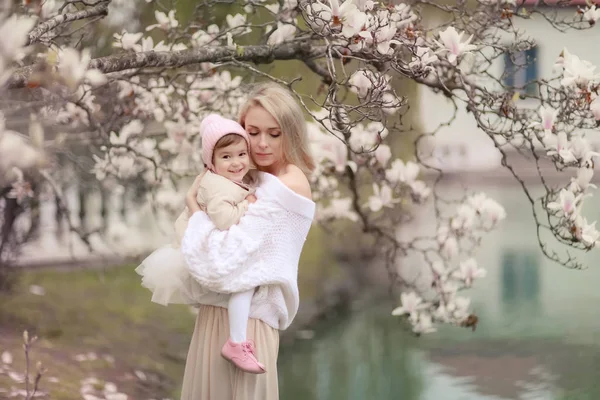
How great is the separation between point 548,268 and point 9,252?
3761 millimetres

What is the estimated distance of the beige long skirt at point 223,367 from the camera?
212 cm

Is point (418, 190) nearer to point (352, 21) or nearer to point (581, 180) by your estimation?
point (581, 180)

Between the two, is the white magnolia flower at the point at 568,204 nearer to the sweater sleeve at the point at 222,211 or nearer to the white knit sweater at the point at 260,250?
the white knit sweater at the point at 260,250

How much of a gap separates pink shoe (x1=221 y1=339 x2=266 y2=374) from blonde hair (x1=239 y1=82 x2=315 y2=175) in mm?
478

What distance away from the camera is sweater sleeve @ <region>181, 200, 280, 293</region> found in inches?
80.0

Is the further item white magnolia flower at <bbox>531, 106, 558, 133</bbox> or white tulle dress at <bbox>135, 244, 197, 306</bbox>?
white magnolia flower at <bbox>531, 106, 558, 133</bbox>

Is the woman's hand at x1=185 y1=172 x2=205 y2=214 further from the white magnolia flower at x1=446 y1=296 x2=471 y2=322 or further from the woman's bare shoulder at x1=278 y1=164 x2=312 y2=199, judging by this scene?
the white magnolia flower at x1=446 y1=296 x2=471 y2=322

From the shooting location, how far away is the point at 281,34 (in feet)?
9.86

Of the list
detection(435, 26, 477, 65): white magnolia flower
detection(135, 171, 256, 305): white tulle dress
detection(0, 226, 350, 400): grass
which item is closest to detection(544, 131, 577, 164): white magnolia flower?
detection(435, 26, 477, 65): white magnolia flower

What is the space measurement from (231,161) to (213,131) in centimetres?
8

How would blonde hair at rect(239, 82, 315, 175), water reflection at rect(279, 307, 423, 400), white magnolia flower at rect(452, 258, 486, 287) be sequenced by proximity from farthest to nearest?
water reflection at rect(279, 307, 423, 400) < white magnolia flower at rect(452, 258, 486, 287) < blonde hair at rect(239, 82, 315, 175)

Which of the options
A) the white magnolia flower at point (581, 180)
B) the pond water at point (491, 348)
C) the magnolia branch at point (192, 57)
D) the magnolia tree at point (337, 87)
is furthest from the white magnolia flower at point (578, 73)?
the pond water at point (491, 348)

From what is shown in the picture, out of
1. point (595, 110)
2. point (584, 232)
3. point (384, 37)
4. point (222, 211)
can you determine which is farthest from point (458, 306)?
point (222, 211)

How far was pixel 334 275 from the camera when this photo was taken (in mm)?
6750
